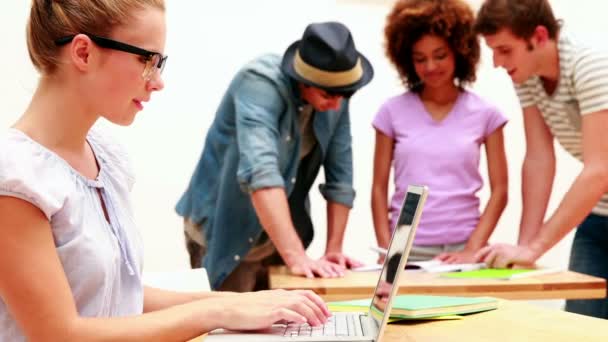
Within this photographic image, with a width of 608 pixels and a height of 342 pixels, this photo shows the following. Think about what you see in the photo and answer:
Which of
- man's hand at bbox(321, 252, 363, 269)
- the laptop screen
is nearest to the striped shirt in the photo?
man's hand at bbox(321, 252, 363, 269)

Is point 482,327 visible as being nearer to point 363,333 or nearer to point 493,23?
point 363,333

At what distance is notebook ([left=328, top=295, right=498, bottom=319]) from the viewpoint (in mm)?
1230

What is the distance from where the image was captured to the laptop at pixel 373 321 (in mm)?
981

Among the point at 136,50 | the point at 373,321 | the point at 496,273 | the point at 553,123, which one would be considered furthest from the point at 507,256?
the point at 136,50

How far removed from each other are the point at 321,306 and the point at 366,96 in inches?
107

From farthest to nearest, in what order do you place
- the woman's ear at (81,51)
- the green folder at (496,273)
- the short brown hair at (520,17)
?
the short brown hair at (520,17) → the green folder at (496,273) → the woman's ear at (81,51)

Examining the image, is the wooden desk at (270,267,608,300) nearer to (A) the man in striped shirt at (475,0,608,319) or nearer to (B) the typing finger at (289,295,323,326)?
(A) the man in striped shirt at (475,0,608,319)

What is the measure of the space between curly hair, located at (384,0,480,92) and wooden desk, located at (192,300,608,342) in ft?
4.24

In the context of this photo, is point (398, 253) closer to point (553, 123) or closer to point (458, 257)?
point (458, 257)

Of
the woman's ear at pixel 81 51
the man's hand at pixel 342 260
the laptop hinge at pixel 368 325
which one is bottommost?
the man's hand at pixel 342 260

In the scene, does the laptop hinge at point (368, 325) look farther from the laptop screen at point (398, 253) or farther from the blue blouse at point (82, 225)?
the blue blouse at point (82, 225)

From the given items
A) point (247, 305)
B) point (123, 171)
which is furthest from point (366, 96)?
point (247, 305)

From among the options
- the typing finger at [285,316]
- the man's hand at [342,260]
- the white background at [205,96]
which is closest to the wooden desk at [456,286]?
the man's hand at [342,260]

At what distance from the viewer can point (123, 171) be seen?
1.34 metres
